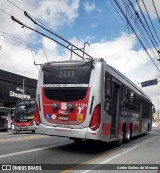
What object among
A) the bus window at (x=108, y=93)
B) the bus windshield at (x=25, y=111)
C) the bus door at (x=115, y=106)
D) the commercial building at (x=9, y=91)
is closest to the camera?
the bus window at (x=108, y=93)

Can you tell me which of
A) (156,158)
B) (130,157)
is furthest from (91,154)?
(156,158)

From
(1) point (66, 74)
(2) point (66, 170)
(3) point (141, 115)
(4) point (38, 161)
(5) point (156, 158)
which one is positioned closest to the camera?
(2) point (66, 170)

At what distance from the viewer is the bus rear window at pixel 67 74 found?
43.8ft

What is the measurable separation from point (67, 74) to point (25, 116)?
690 inches

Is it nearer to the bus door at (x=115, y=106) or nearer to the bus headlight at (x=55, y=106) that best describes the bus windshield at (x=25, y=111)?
the bus door at (x=115, y=106)

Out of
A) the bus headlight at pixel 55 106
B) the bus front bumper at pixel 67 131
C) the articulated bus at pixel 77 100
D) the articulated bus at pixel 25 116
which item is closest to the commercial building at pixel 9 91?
the articulated bus at pixel 25 116

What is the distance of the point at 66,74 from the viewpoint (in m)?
13.7

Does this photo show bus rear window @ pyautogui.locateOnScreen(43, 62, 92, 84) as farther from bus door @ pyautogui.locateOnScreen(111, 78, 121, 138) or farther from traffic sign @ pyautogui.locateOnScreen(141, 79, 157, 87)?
traffic sign @ pyautogui.locateOnScreen(141, 79, 157, 87)

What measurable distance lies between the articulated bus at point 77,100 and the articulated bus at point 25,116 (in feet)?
52.9

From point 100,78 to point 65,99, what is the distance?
1.48 m

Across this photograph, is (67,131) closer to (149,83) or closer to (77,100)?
(77,100)

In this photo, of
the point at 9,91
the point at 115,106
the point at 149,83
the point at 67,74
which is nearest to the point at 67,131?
the point at 67,74

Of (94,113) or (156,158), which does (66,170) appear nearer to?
(94,113)

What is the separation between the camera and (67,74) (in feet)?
44.9
